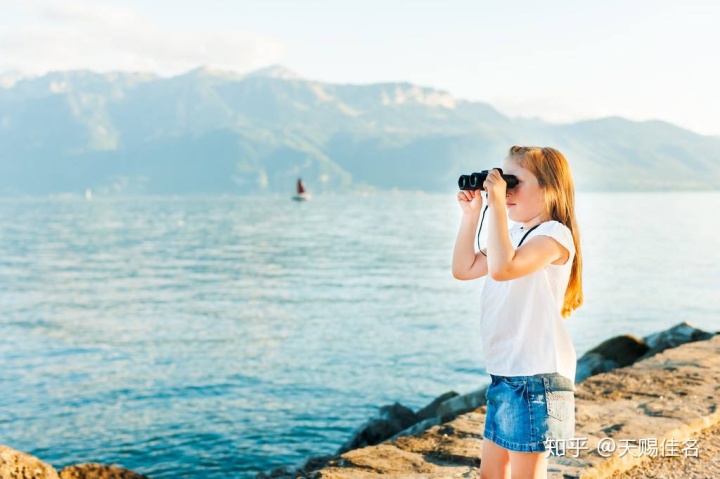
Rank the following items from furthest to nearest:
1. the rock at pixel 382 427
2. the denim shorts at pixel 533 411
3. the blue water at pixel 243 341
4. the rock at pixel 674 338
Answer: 1. the blue water at pixel 243 341
2. the rock at pixel 674 338
3. the rock at pixel 382 427
4. the denim shorts at pixel 533 411

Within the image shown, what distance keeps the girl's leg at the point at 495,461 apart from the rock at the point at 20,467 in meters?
4.30

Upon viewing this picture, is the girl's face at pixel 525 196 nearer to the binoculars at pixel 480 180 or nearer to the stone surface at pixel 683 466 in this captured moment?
the binoculars at pixel 480 180

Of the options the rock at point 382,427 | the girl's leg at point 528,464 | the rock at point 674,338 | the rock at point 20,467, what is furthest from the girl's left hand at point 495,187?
the rock at point 674,338

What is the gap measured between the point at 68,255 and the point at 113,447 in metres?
41.5

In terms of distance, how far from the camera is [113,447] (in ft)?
43.5

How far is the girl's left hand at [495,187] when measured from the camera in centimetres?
323

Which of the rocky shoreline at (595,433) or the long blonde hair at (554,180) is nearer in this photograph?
the long blonde hair at (554,180)

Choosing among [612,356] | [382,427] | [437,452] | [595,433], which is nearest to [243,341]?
[382,427]

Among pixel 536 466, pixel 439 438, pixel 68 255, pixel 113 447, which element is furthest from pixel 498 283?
pixel 68 255

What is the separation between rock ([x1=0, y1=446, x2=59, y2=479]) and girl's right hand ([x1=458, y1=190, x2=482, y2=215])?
4.64 metres

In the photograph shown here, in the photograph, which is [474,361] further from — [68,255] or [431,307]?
[68,255]

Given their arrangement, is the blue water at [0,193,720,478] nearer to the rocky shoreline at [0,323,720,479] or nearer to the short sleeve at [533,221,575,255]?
the rocky shoreline at [0,323,720,479]

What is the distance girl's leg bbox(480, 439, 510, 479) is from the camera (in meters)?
3.54

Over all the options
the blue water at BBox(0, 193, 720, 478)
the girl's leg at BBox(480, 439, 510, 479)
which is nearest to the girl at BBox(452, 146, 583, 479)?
the girl's leg at BBox(480, 439, 510, 479)
